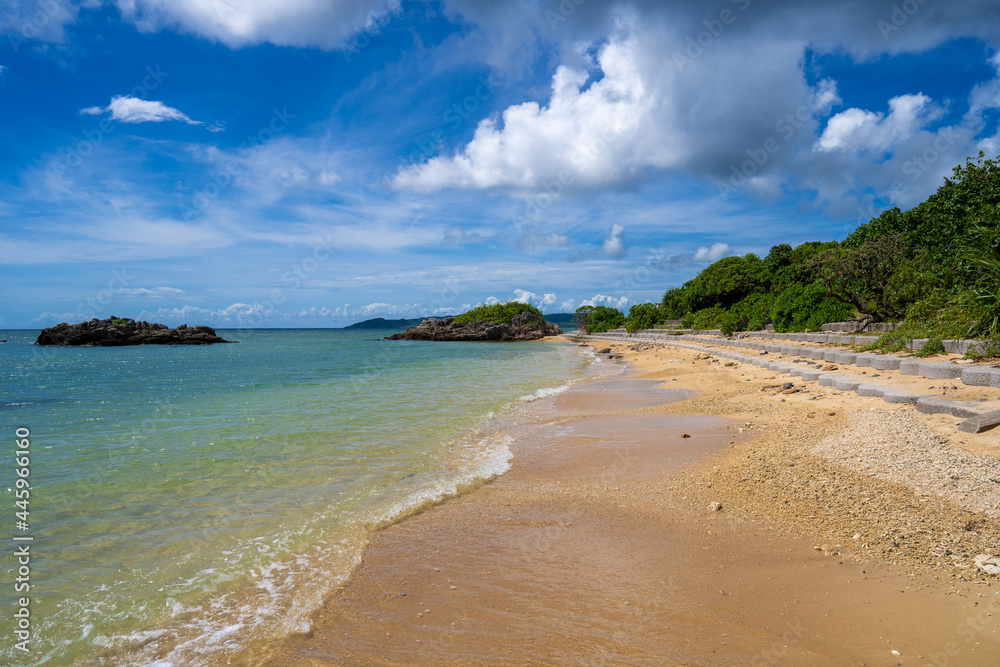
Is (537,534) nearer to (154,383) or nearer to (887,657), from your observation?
(887,657)

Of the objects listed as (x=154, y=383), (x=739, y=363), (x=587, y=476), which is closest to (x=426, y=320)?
(x=154, y=383)

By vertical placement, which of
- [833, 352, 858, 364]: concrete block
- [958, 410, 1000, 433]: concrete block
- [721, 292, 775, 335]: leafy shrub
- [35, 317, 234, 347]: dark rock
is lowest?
[958, 410, 1000, 433]: concrete block

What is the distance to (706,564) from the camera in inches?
161

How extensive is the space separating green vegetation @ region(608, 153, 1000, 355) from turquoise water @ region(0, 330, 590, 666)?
35.5 ft

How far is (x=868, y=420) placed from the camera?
7.16 m

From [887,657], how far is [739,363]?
58.8 ft

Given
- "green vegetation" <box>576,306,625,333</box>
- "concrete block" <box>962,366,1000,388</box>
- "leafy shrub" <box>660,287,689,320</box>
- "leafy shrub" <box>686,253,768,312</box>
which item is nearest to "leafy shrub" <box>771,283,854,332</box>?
"concrete block" <box>962,366,1000,388</box>

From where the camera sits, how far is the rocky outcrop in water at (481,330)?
84.8 meters

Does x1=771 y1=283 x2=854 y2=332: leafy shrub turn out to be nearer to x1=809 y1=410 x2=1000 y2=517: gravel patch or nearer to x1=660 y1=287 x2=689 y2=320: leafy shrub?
x1=809 y1=410 x2=1000 y2=517: gravel patch

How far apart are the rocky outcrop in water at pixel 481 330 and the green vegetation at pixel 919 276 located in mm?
47244

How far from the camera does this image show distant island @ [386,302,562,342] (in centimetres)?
8519

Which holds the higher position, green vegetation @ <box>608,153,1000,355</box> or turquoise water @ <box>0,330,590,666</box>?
green vegetation @ <box>608,153,1000,355</box>

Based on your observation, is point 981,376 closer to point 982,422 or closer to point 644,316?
point 982,422

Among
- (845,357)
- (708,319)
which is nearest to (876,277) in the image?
(845,357)
